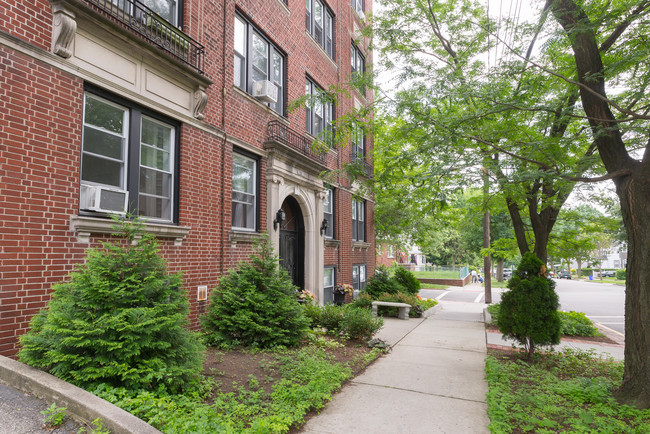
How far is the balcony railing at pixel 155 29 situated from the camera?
20.1 feet

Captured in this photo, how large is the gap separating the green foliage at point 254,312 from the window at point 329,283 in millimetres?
6395

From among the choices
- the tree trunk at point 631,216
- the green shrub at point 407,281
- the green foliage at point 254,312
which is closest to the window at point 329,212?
the green shrub at point 407,281

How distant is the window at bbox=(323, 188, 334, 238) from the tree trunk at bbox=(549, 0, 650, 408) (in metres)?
9.39

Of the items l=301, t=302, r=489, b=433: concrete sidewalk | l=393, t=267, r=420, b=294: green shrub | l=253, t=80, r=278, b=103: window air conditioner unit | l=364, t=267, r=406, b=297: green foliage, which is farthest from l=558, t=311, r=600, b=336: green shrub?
l=253, t=80, r=278, b=103: window air conditioner unit

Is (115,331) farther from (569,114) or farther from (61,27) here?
(569,114)

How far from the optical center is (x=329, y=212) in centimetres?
1455

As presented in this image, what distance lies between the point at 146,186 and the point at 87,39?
7.67 feet

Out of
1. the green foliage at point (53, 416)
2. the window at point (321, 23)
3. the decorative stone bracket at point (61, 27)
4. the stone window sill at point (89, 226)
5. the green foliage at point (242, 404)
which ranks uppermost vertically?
the window at point (321, 23)

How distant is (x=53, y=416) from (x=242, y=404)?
1654 mm

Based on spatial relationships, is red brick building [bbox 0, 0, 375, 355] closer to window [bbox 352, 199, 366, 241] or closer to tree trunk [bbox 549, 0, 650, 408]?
window [bbox 352, 199, 366, 241]

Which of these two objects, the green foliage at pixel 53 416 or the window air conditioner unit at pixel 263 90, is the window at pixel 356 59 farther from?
the green foliage at pixel 53 416

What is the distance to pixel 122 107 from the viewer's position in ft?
21.1

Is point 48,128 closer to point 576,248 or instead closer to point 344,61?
point 344,61

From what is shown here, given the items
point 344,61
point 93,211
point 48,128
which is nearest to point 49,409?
point 93,211
